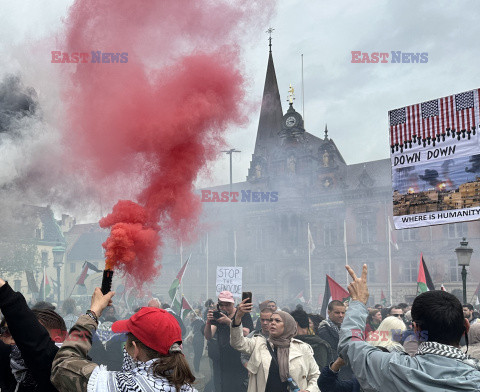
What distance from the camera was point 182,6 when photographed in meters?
7.00

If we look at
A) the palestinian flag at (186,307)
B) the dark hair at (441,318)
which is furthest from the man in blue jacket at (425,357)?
the palestinian flag at (186,307)

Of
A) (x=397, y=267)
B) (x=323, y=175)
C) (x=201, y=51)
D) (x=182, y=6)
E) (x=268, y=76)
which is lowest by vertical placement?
(x=397, y=267)

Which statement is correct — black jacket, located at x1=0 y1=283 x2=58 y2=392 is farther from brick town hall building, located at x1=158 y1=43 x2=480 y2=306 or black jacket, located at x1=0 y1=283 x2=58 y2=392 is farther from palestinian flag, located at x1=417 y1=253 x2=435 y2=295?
brick town hall building, located at x1=158 y1=43 x2=480 y2=306

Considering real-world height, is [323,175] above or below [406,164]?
above

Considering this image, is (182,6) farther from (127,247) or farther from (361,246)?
(361,246)

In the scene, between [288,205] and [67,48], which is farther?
[288,205]

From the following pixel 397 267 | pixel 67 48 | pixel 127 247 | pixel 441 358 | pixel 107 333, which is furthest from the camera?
pixel 397 267

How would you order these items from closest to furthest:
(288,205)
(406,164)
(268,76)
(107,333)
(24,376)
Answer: (24,376) < (406,164) < (107,333) < (288,205) < (268,76)

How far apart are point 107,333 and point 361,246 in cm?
4240

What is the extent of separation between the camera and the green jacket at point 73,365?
249cm

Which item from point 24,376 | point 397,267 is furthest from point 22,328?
point 397,267

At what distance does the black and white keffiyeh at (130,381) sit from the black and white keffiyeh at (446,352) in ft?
3.99

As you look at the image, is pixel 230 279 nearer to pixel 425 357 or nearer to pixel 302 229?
pixel 425 357

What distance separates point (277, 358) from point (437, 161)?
3198 mm
